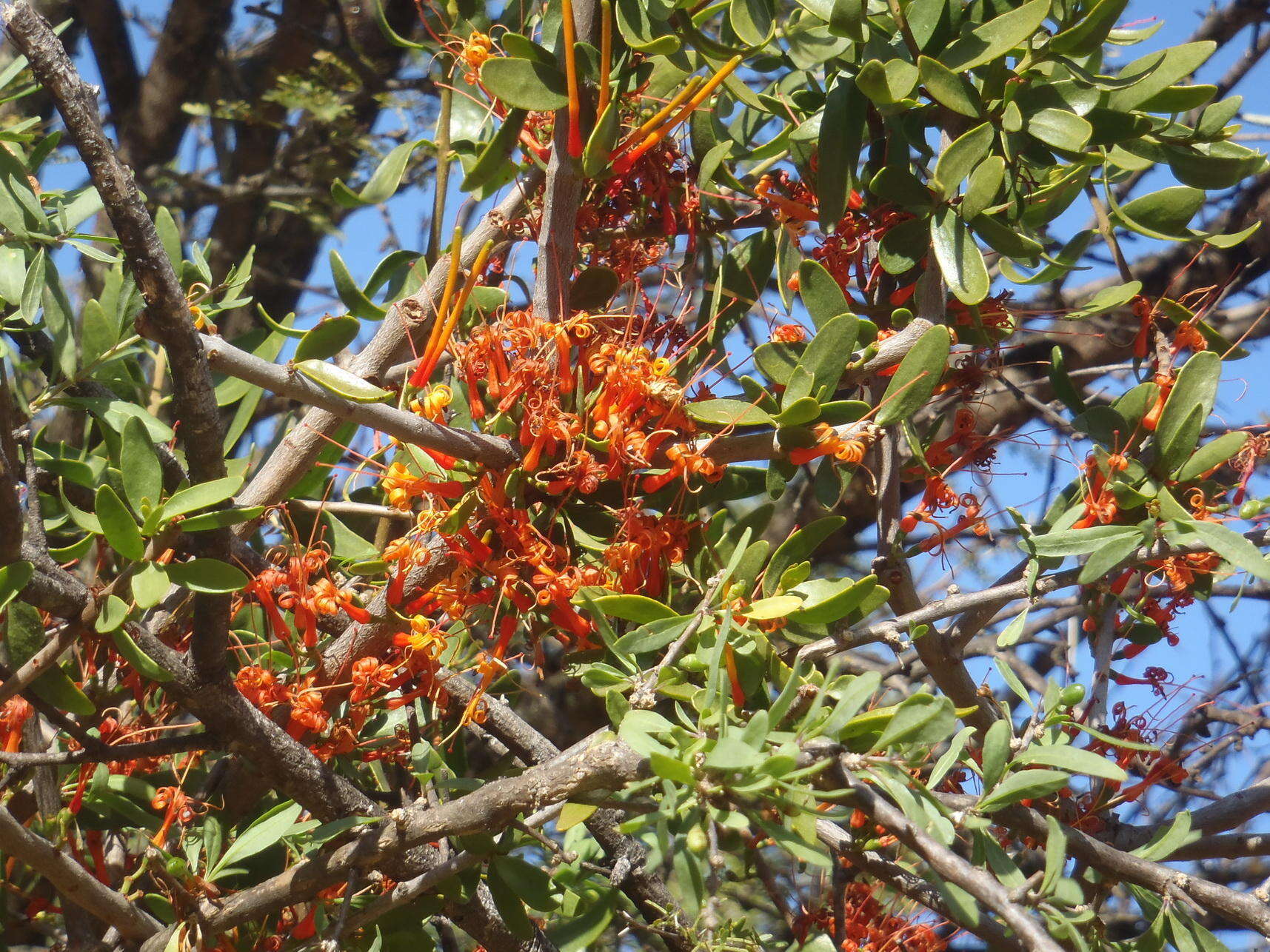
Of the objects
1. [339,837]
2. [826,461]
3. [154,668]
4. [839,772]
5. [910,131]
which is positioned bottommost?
[339,837]

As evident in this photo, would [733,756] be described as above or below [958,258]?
below

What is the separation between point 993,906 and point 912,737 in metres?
0.13

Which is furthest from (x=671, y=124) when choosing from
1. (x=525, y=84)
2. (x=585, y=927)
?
(x=585, y=927)

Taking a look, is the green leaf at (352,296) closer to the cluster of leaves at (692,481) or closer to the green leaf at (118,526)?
the cluster of leaves at (692,481)

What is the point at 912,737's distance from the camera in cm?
83

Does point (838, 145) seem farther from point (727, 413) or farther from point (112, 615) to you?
point (112, 615)

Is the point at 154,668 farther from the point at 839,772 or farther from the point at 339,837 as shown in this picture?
the point at 839,772

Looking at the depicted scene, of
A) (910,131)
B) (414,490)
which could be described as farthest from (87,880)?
(910,131)

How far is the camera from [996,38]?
96cm

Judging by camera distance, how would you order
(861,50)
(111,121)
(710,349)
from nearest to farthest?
1. (861,50)
2. (710,349)
3. (111,121)

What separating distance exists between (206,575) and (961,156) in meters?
0.72

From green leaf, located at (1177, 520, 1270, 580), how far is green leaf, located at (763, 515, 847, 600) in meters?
0.29

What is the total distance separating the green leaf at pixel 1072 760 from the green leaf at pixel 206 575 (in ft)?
2.02

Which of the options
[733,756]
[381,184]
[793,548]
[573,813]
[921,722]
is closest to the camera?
[733,756]
